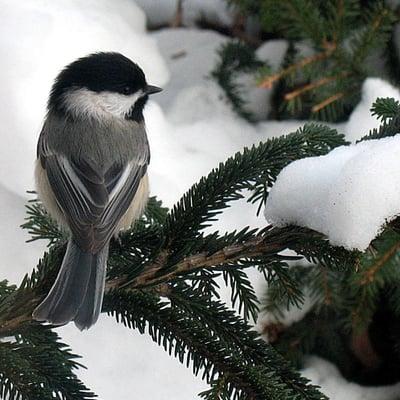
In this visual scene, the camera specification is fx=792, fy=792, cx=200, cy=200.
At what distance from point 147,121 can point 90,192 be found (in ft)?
2.56

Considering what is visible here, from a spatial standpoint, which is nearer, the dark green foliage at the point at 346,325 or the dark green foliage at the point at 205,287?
the dark green foliage at the point at 205,287

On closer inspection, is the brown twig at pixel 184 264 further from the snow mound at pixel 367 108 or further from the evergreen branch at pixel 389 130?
the snow mound at pixel 367 108

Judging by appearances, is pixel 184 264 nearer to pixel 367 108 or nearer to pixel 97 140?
pixel 97 140

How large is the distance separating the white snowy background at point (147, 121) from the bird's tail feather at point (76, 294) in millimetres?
599

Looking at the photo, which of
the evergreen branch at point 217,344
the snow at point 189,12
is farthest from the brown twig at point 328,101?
the evergreen branch at point 217,344

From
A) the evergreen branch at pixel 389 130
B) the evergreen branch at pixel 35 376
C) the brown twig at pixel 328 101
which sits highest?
the brown twig at pixel 328 101

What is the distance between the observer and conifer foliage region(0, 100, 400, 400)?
115 cm

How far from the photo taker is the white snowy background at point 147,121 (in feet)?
6.51

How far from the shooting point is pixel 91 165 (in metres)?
1.73

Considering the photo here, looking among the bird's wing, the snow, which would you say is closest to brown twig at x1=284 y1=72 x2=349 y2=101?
the bird's wing

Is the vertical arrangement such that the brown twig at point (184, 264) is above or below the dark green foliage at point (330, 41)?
below

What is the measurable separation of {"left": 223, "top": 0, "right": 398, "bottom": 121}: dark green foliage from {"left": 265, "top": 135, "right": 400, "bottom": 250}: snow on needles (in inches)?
34.0

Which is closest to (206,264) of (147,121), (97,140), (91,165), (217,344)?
(217,344)

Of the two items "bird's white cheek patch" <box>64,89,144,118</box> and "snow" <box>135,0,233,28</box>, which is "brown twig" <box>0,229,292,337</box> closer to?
"bird's white cheek patch" <box>64,89,144,118</box>
